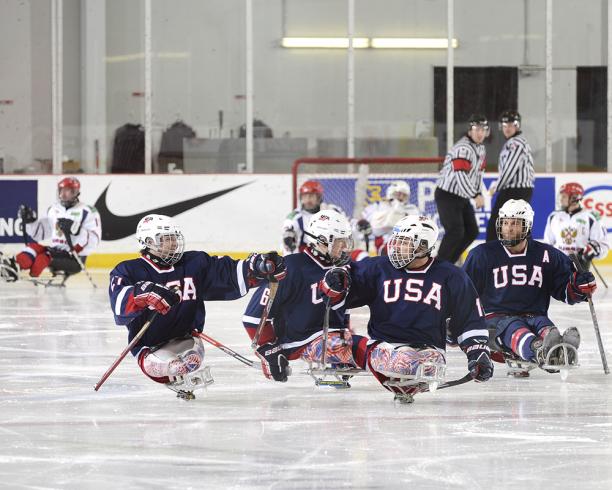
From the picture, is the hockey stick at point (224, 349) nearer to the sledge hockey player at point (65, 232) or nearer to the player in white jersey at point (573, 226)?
the player in white jersey at point (573, 226)

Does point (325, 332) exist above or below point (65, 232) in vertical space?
below

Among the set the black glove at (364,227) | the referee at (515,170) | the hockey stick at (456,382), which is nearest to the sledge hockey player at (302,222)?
the referee at (515,170)

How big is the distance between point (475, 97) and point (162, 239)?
8.08 metres

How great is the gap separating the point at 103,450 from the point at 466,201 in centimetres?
542

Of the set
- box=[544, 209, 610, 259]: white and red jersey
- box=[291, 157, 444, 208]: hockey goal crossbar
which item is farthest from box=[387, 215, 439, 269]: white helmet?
box=[291, 157, 444, 208]: hockey goal crossbar

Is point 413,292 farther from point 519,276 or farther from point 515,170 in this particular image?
point 515,170

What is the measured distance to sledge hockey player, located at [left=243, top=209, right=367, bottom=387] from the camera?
5070 millimetres

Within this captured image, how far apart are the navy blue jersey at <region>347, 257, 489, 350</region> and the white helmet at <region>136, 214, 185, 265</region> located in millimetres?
673

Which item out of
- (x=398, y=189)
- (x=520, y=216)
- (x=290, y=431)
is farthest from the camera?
(x=398, y=189)

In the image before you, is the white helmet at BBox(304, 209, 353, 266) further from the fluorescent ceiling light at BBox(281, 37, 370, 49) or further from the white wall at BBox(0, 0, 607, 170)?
the fluorescent ceiling light at BBox(281, 37, 370, 49)

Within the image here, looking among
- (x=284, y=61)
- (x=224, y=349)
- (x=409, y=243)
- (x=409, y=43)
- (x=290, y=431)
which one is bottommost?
(x=290, y=431)

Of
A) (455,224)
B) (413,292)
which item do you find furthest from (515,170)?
(413,292)

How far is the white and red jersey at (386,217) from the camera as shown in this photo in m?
10.5

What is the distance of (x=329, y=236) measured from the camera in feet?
16.6
